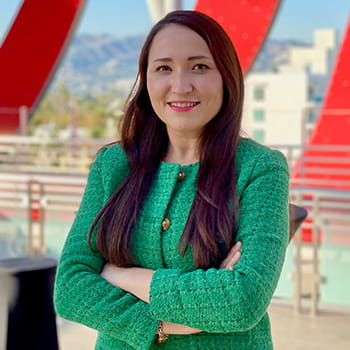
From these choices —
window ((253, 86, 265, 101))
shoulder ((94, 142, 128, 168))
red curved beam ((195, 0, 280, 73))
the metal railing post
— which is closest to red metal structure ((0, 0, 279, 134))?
red curved beam ((195, 0, 280, 73))

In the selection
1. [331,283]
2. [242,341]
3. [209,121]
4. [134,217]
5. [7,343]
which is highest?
[209,121]

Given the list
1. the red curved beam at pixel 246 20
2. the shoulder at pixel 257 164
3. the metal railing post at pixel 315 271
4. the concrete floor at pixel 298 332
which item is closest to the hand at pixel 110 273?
the shoulder at pixel 257 164

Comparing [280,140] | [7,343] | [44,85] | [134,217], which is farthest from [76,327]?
[280,140]

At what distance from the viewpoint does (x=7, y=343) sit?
1308 millimetres

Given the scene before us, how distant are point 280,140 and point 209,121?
134 ft

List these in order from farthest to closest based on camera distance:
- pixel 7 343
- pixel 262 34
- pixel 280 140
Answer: pixel 280 140
pixel 262 34
pixel 7 343

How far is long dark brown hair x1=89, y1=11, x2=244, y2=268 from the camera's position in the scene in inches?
A: 37.3

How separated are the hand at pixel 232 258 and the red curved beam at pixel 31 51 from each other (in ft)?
20.2

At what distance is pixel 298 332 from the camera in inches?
90.2

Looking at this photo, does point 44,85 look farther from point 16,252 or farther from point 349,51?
point 16,252

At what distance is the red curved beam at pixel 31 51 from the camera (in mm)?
6879

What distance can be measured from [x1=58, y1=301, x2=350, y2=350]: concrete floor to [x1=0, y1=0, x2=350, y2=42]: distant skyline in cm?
4551

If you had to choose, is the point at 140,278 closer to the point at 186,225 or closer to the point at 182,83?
the point at 186,225

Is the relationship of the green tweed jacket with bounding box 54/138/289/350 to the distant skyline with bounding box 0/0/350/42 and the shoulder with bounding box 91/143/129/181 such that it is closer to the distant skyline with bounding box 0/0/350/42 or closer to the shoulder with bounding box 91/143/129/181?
the shoulder with bounding box 91/143/129/181
